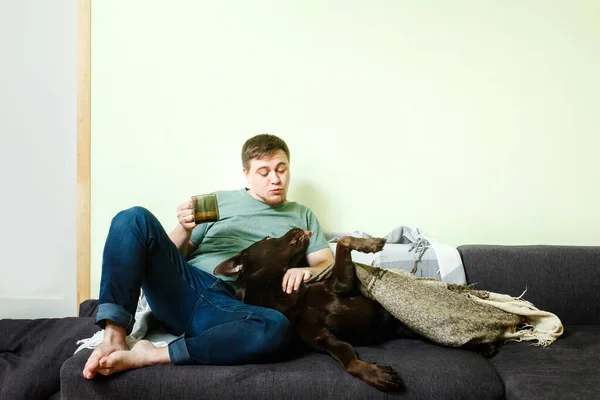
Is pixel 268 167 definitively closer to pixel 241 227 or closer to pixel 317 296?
pixel 241 227

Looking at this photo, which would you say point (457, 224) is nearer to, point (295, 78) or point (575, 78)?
point (575, 78)

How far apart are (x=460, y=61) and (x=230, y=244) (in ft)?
4.29

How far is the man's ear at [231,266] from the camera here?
1798 mm

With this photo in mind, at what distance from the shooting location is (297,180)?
7.74 feet

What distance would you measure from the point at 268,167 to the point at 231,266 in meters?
0.44

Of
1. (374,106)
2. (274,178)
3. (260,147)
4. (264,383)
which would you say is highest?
(374,106)

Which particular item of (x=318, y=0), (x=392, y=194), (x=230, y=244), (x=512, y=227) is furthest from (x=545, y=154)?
(x=230, y=244)

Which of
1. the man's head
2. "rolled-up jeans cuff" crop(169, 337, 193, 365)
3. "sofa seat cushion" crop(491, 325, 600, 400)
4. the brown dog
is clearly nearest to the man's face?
the man's head

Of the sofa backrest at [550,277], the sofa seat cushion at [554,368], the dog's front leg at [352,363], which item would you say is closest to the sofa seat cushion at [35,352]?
the dog's front leg at [352,363]

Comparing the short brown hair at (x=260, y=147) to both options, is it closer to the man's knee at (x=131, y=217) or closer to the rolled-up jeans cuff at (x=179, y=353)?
the man's knee at (x=131, y=217)

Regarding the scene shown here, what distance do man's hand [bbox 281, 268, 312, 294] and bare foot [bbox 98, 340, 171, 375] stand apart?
1.46ft

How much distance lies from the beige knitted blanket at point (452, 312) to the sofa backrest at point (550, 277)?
19 cm

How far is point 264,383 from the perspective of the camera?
1.42 metres

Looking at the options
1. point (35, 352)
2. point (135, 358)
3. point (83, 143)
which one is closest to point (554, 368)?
point (135, 358)
